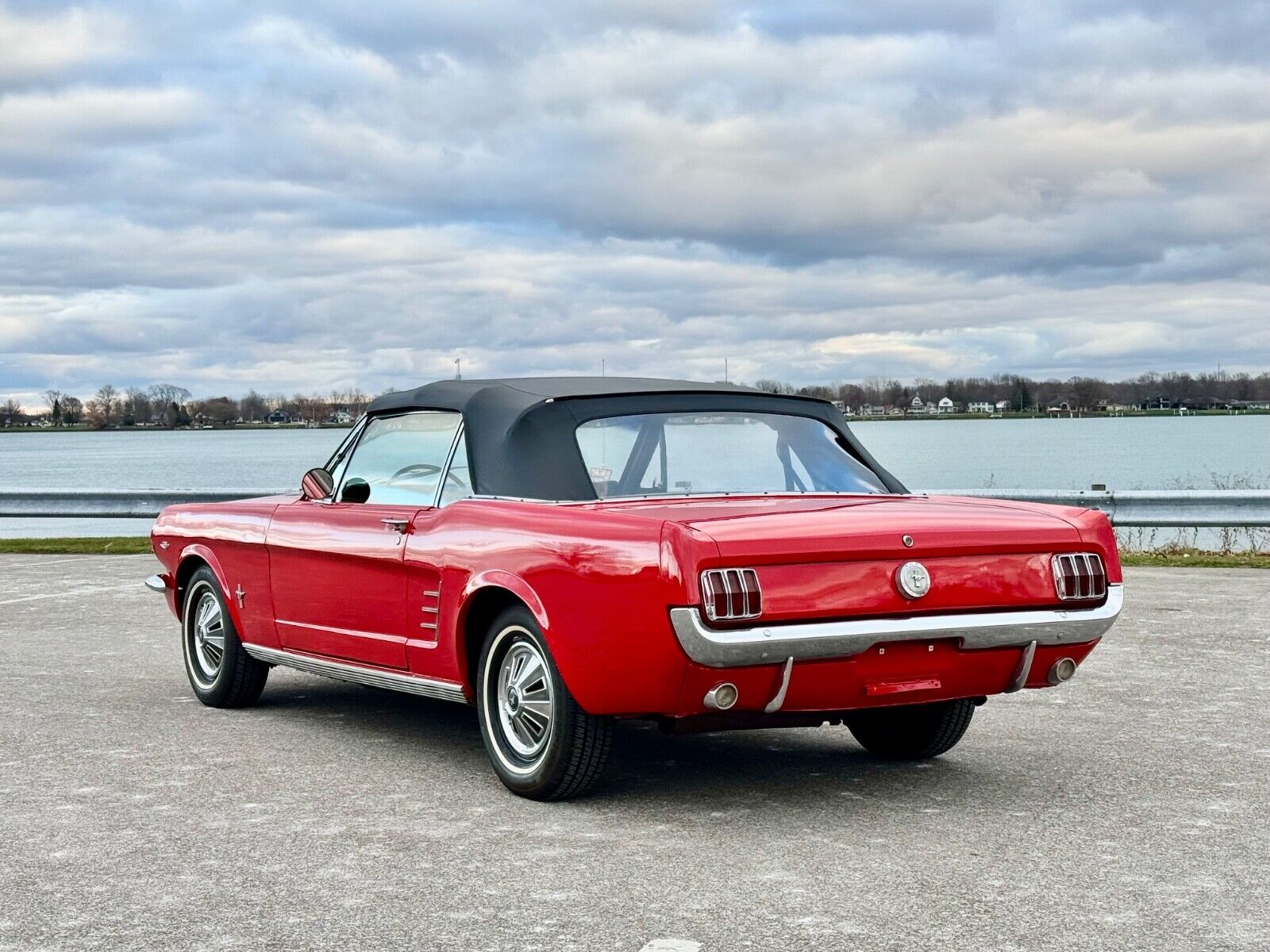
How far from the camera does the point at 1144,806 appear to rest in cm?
567

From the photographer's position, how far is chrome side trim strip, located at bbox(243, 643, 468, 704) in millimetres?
6305

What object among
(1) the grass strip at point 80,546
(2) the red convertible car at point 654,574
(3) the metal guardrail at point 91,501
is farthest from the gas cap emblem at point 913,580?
(1) the grass strip at point 80,546

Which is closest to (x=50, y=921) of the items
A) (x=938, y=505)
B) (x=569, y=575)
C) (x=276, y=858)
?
(x=276, y=858)

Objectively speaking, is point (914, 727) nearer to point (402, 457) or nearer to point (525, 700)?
point (525, 700)

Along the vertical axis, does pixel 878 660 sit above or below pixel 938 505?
below

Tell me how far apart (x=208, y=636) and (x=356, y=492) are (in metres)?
1.59

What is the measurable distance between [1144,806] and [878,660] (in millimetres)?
1117

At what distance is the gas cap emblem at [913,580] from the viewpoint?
5.37m

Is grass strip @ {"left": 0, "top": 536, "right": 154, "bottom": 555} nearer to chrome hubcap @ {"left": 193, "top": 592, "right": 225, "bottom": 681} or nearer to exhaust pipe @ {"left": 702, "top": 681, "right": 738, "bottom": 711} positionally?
chrome hubcap @ {"left": 193, "top": 592, "right": 225, "bottom": 681}

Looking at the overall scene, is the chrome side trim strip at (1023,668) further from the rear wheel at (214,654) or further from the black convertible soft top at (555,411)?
the rear wheel at (214,654)

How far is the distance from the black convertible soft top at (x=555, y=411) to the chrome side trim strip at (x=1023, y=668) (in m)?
1.13

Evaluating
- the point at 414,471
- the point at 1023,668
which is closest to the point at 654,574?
the point at 1023,668

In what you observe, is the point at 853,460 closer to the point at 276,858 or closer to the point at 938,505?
the point at 938,505

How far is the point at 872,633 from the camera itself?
530 centimetres
